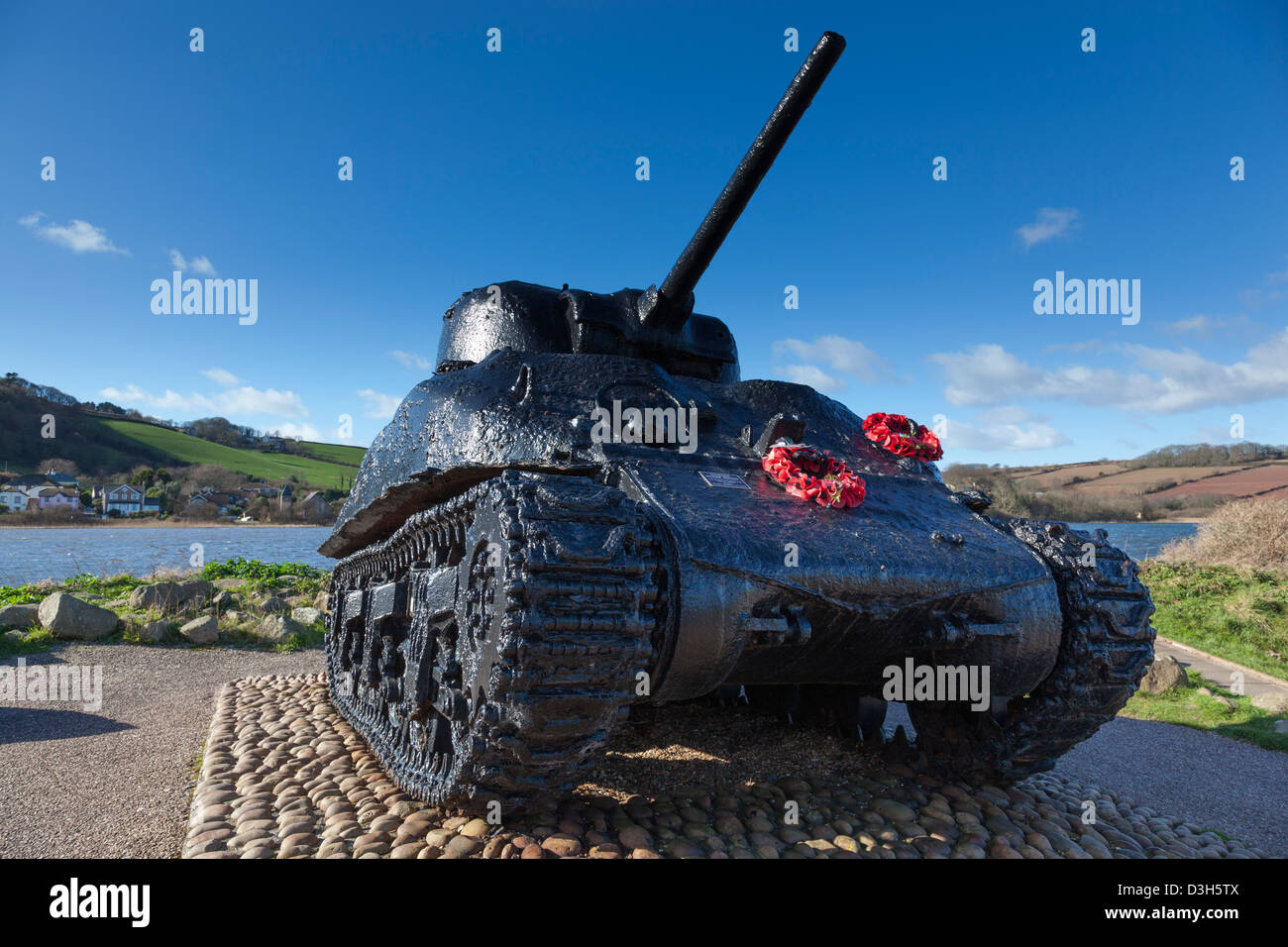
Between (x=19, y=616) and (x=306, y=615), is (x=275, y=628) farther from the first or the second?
(x=19, y=616)

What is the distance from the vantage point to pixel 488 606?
9.98 ft

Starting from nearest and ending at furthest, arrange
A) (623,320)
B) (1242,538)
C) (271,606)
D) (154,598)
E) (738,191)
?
(738,191) → (623,320) → (154,598) → (271,606) → (1242,538)

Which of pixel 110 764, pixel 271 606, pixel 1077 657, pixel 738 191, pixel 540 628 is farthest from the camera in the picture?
pixel 271 606

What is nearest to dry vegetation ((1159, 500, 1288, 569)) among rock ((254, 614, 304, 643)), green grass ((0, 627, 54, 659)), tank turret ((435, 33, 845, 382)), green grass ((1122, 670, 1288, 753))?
green grass ((1122, 670, 1288, 753))

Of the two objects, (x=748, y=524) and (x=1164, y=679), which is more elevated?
(x=748, y=524)

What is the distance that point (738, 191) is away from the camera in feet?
16.8

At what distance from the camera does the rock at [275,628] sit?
1134cm

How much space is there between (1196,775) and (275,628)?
36.0 ft

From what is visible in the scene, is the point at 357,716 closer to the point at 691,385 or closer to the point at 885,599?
the point at 691,385

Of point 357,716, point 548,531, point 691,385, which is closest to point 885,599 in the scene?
point 548,531

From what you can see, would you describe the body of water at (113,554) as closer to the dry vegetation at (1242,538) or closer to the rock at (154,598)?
the rock at (154,598)

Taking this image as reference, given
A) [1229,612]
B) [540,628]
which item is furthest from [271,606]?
[1229,612]

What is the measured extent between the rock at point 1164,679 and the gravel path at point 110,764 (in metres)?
9.79

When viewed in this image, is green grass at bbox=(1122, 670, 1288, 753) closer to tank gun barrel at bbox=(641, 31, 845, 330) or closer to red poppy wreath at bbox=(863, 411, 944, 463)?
red poppy wreath at bbox=(863, 411, 944, 463)
